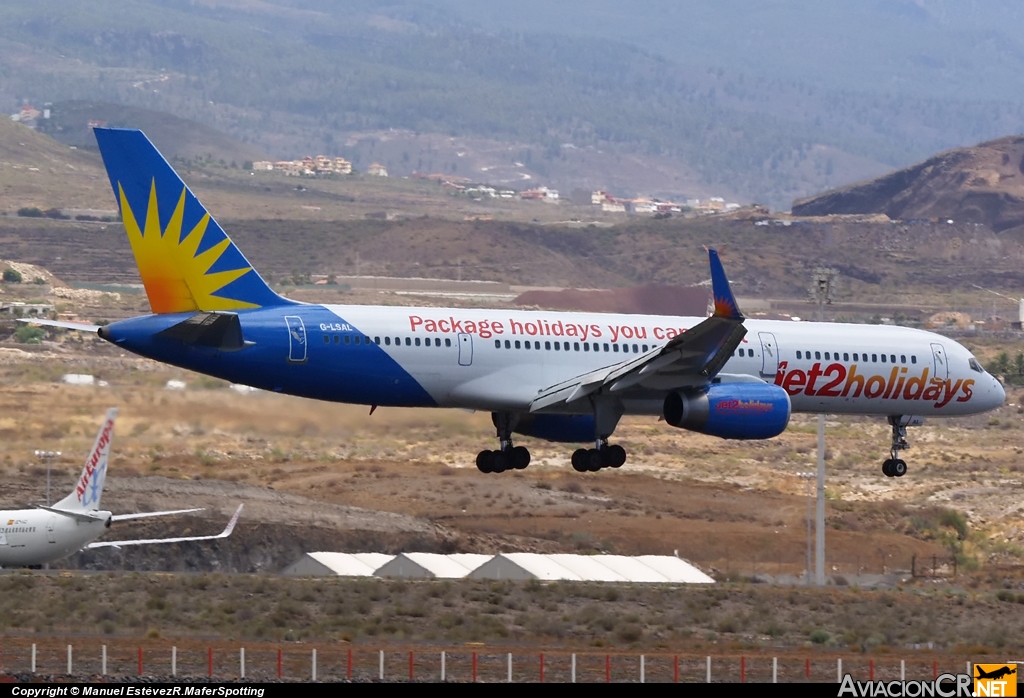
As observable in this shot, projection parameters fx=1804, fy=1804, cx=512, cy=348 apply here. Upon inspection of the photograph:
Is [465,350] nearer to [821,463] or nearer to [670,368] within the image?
[670,368]

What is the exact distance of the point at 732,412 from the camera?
42.5 metres

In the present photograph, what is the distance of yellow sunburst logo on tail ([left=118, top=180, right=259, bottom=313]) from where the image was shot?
40156mm

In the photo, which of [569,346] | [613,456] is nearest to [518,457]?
[613,456]

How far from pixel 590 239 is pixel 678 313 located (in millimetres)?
76182

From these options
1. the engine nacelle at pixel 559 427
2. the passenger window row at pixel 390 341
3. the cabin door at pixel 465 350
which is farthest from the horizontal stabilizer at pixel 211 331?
the engine nacelle at pixel 559 427

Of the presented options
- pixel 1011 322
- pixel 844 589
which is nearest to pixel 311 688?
pixel 844 589

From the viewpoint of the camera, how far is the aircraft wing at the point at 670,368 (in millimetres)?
40688

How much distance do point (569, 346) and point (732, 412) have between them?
4.44 metres

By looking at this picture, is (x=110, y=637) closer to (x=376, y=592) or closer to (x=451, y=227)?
(x=376, y=592)

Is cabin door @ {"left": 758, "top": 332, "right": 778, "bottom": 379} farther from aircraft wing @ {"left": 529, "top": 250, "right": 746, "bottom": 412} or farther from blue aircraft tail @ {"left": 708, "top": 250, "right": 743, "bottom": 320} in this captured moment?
blue aircraft tail @ {"left": 708, "top": 250, "right": 743, "bottom": 320}

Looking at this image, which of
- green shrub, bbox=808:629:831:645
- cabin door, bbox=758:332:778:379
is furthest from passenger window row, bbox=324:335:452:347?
green shrub, bbox=808:629:831:645

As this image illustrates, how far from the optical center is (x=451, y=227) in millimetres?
173875

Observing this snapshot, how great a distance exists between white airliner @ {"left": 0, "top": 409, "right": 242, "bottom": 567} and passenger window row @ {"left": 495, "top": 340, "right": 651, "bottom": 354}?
13492mm

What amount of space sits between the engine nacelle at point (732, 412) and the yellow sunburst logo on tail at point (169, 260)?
11.5 meters
